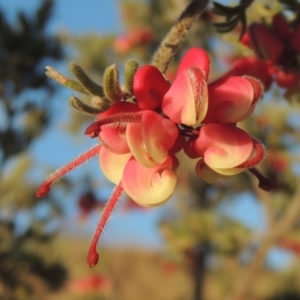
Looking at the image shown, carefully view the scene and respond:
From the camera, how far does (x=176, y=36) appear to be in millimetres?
513

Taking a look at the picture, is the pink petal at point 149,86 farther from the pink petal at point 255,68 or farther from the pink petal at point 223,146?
the pink petal at point 255,68

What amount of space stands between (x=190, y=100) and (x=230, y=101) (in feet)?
0.11

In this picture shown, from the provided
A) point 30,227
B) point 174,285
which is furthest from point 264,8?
point 174,285

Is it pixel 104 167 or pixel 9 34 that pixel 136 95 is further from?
pixel 9 34

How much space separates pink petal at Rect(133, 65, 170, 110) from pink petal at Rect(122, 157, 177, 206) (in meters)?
0.05

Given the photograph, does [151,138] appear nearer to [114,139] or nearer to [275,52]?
[114,139]

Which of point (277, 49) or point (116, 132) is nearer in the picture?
point (116, 132)

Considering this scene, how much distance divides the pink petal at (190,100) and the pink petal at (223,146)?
0.02 meters

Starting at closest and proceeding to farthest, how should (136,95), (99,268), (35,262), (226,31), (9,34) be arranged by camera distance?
1. (136,95)
2. (226,31)
3. (9,34)
4. (35,262)
5. (99,268)

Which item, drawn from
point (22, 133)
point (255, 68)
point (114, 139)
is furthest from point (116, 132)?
point (22, 133)

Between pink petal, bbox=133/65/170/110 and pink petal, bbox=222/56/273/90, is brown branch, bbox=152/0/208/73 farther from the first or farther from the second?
pink petal, bbox=222/56/273/90

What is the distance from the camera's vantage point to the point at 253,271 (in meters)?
1.94

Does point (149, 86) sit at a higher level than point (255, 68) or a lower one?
higher

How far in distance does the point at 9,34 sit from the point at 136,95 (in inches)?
59.6
